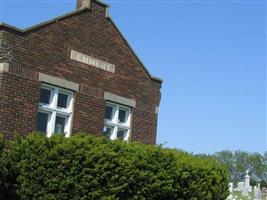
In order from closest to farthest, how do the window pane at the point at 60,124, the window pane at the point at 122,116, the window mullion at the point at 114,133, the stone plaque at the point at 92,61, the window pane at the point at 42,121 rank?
the window pane at the point at 42,121 → the window pane at the point at 60,124 → the stone plaque at the point at 92,61 → the window mullion at the point at 114,133 → the window pane at the point at 122,116

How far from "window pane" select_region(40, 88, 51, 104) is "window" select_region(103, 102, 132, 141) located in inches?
101

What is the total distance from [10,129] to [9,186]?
200cm

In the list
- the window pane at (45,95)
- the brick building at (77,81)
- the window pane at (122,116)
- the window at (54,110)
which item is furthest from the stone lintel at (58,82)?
the window pane at (122,116)

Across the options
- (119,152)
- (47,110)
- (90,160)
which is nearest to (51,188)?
(90,160)

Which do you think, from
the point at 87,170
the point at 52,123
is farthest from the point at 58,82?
the point at 87,170

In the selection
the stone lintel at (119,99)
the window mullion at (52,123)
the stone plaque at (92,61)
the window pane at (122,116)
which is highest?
the stone plaque at (92,61)

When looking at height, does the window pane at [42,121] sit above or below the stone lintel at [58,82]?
below

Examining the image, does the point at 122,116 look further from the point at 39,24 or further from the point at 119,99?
the point at 39,24

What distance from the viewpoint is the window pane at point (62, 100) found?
52.8 ft

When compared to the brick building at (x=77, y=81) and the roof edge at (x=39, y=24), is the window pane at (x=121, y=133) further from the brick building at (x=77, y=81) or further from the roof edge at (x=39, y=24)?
the roof edge at (x=39, y=24)

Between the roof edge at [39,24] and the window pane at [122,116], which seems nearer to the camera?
the roof edge at [39,24]

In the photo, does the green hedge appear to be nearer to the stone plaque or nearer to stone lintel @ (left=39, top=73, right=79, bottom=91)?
stone lintel @ (left=39, top=73, right=79, bottom=91)

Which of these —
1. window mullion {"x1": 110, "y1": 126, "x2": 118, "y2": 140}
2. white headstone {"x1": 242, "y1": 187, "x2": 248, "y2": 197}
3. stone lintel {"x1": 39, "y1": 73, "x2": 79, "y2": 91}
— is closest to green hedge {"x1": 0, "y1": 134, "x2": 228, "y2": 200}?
stone lintel {"x1": 39, "y1": 73, "x2": 79, "y2": 91}

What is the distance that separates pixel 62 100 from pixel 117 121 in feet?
8.12
